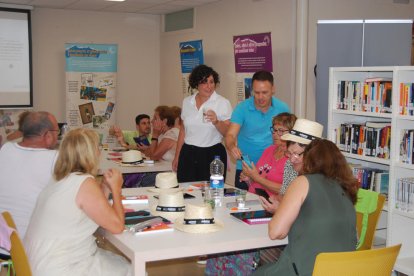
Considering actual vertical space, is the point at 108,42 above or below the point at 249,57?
above

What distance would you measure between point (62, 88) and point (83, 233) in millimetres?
6262

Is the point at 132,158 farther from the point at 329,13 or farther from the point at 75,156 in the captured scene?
the point at 329,13

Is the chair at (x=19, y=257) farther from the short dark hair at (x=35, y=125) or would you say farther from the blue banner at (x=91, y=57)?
the blue banner at (x=91, y=57)

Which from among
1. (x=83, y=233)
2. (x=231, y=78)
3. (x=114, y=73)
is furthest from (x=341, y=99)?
(x=114, y=73)

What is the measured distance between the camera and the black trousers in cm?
500

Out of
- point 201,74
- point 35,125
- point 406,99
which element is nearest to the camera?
point 35,125

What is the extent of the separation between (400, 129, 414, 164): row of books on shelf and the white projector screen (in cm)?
601

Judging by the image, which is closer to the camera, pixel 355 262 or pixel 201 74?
pixel 355 262

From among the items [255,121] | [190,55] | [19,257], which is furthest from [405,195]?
[190,55]

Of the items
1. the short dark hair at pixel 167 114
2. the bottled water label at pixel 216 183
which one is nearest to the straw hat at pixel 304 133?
the bottled water label at pixel 216 183

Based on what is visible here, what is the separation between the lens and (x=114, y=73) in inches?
338

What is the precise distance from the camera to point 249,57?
678 centimetres

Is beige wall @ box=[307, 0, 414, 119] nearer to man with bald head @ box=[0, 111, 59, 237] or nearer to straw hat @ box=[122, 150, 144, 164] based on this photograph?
straw hat @ box=[122, 150, 144, 164]

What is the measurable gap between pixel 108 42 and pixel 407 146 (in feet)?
20.0
